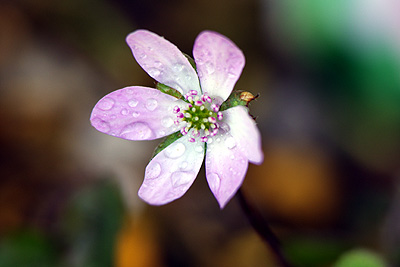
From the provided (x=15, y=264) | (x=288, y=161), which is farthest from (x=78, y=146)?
(x=288, y=161)

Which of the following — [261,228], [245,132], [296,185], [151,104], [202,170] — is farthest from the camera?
[202,170]

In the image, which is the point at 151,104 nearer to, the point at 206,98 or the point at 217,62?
the point at 206,98

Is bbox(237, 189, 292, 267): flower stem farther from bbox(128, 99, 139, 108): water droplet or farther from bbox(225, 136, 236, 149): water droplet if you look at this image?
bbox(128, 99, 139, 108): water droplet

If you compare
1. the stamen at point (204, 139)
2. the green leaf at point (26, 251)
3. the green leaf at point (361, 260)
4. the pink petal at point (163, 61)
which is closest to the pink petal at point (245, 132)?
the stamen at point (204, 139)

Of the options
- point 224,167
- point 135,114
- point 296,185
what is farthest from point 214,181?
point 296,185

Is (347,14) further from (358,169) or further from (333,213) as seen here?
(333,213)

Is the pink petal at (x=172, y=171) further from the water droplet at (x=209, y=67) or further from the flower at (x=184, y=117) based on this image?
the water droplet at (x=209, y=67)
